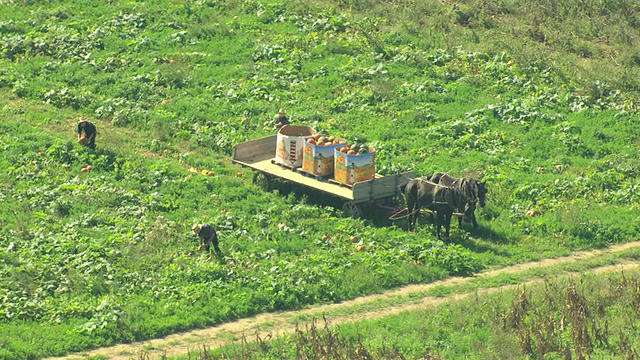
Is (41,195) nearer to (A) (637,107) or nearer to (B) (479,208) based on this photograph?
(B) (479,208)

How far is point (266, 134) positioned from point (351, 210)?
6462mm

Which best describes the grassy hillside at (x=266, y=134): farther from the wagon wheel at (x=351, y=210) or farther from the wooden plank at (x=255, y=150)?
the wooden plank at (x=255, y=150)

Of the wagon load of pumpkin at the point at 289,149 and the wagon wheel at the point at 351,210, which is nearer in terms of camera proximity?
the wagon wheel at the point at 351,210

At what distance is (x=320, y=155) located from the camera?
83.1 ft

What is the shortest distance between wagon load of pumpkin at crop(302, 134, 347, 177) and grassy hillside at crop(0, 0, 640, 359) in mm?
773

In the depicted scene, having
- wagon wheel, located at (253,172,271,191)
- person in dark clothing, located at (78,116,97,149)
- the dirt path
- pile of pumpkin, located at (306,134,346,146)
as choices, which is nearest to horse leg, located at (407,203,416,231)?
pile of pumpkin, located at (306,134,346,146)

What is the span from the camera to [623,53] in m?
34.8

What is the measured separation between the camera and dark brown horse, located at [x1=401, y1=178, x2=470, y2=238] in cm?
2364

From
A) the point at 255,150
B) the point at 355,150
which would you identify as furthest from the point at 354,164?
the point at 255,150

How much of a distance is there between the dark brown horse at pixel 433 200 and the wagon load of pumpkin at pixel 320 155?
2.08 m

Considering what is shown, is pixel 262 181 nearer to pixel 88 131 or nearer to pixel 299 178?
pixel 299 178

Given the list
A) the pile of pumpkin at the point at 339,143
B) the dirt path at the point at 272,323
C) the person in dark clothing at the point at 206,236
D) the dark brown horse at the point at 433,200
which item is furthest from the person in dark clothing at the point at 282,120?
the dirt path at the point at 272,323

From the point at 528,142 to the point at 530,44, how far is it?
24.7 ft

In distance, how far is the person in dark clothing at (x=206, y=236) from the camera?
2216cm
